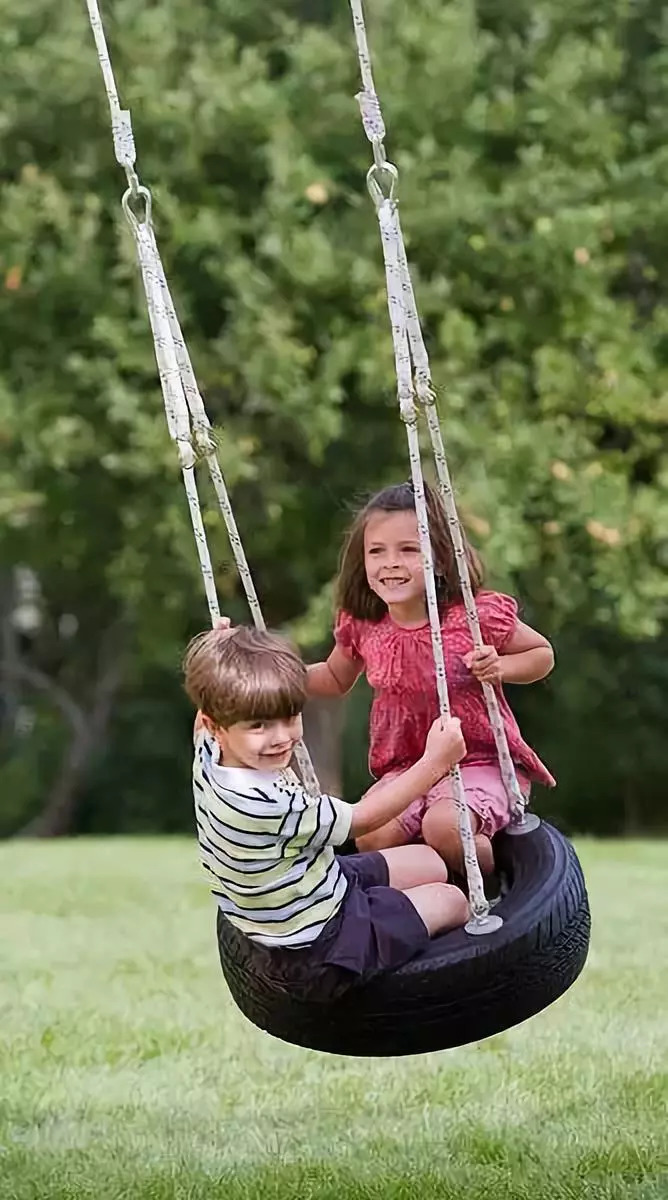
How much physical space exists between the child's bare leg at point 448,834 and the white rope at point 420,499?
6cm

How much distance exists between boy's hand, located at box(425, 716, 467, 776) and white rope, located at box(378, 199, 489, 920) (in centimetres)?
3

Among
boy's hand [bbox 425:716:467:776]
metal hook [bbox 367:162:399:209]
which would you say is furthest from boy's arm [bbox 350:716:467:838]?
metal hook [bbox 367:162:399:209]

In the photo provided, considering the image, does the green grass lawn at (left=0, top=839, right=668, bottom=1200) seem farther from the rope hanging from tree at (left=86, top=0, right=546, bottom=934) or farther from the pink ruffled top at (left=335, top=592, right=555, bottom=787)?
the rope hanging from tree at (left=86, top=0, right=546, bottom=934)

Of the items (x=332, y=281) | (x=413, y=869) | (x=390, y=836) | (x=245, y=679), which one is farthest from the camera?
(x=332, y=281)

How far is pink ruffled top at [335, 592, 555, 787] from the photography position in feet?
7.93

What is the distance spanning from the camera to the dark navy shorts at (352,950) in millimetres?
2131

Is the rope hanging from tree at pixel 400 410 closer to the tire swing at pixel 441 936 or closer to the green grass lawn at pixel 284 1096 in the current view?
the tire swing at pixel 441 936

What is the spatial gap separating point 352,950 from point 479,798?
0.34 m

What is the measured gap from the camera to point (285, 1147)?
3516mm

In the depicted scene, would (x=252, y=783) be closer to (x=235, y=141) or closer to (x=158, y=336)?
(x=158, y=336)

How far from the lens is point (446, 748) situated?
6.93ft

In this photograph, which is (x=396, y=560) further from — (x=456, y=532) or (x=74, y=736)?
(x=74, y=736)

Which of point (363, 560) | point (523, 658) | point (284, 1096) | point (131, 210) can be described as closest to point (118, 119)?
point (131, 210)

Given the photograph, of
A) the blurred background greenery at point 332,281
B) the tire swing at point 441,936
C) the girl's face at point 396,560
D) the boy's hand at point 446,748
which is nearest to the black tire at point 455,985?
A: the tire swing at point 441,936
